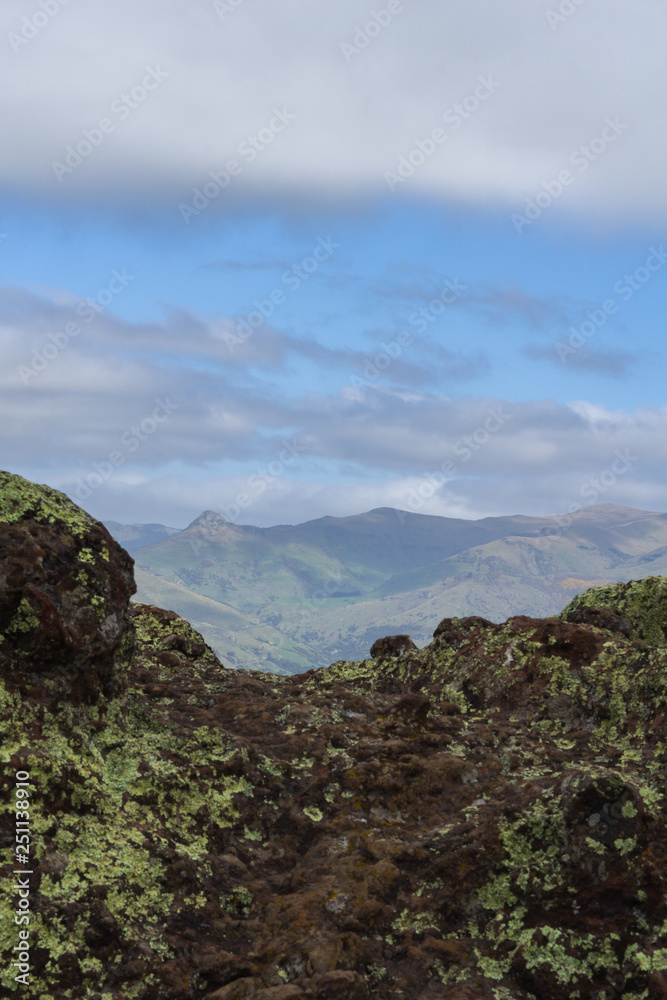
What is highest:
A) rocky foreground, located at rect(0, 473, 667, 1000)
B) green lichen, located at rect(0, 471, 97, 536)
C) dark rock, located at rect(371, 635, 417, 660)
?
green lichen, located at rect(0, 471, 97, 536)

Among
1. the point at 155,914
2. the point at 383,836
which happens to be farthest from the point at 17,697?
the point at 383,836

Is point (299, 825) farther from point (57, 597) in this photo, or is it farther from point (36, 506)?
point (36, 506)

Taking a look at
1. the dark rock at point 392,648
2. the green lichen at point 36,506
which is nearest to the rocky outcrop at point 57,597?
the green lichen at point 36,506

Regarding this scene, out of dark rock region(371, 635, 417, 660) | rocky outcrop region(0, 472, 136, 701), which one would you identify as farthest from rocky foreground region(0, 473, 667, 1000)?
dark rock region(371, 635, 417, 660)

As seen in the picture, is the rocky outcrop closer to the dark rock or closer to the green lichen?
the green lichen

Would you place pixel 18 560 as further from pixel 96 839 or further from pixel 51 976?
pixel 51 976

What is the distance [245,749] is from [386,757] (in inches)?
119

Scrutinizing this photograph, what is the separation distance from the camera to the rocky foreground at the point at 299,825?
10164mm

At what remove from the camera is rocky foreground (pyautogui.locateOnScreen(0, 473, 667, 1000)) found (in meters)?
10.2

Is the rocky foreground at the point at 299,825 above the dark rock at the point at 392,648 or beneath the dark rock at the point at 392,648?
beneath

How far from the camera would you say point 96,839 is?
11.5 meters

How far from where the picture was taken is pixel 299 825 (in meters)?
14.0

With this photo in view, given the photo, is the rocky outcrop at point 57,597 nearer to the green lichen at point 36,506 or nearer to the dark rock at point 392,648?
the green lichen at point 36,506

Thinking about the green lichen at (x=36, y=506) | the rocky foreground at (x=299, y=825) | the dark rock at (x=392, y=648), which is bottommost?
the rocky foreground at (x=299, y=825)
